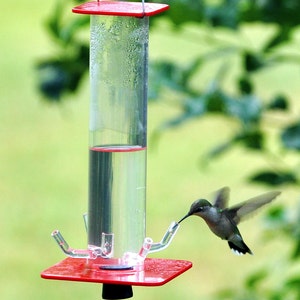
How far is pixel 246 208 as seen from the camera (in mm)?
3480

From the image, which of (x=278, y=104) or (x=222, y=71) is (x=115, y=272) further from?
(x=278, y=104)

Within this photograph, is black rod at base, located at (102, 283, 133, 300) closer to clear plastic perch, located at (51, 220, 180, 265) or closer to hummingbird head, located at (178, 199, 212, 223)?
clear plastic perch, located at (51, 220, 180, 265)

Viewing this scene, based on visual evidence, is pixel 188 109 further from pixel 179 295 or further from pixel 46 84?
pixel 179 295

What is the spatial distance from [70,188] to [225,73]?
6.99 metres

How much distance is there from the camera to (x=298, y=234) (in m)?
4.56

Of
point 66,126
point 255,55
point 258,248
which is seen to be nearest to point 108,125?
point 255,55

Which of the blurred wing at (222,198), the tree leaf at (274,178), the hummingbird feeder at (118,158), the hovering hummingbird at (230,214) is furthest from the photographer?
the tree leaf at (274,178)

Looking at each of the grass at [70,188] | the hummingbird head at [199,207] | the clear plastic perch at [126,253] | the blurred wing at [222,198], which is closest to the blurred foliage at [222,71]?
the blurred wing at [222,198]

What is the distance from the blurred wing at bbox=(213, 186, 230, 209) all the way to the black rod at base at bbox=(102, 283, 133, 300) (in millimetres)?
575

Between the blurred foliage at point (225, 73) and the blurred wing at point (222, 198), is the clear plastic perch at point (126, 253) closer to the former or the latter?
the blurred wing at point (222, 198)

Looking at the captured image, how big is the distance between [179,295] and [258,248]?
1.07 metres

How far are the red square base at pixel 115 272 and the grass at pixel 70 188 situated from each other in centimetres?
491

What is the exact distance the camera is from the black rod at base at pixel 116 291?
117 inches

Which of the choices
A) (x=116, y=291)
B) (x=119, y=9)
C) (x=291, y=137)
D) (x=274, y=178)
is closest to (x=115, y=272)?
(x=116, y=291)
